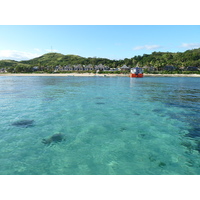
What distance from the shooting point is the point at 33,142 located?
32.2 feet

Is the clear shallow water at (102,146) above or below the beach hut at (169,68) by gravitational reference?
below

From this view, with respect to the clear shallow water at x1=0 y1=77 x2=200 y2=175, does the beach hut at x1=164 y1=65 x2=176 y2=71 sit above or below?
above

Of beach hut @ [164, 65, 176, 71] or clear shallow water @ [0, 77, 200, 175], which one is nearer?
clear shallow water @ [0, 77, 200, 175]

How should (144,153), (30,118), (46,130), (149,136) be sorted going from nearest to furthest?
1. (144,153)
2. (149,136)
3. (46,130)
4. (30,118)

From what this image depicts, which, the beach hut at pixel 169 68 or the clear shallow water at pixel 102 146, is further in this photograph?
the beach hut at pixel 169 68

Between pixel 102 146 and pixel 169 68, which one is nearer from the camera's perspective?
pixel 102 146

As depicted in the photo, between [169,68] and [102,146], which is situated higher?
[169,68]
